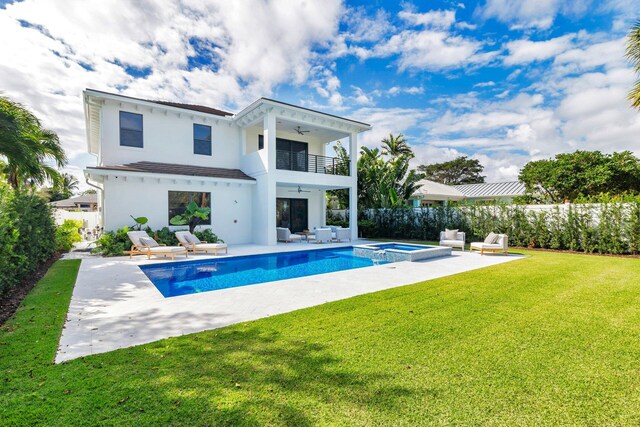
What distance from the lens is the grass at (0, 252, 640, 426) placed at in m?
3.04

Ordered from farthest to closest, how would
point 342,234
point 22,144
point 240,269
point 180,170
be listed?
point 342,234, point 180,170, point 240,269, point 22,144

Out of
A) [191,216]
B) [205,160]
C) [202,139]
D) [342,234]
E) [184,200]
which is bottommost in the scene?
[342,234]

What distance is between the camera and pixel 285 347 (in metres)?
4.56

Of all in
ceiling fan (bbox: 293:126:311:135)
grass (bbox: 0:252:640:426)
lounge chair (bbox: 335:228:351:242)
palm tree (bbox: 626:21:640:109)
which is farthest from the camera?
lounge chair (bbox: 335:228:351:242)

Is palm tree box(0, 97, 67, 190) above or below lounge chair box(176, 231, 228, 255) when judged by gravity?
above

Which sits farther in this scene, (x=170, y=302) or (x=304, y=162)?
(x=304, y=162)

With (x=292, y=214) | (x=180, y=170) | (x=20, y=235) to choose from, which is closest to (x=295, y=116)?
(x=180, y=170)

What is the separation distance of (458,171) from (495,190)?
2207 cm

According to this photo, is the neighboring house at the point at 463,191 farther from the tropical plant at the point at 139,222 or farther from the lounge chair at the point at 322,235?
the tropical plant at the point at 139,222

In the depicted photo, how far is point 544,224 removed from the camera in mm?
16594

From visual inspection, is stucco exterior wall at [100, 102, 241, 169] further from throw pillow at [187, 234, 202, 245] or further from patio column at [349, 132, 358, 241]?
patio column at [349, 132, 358, 241]

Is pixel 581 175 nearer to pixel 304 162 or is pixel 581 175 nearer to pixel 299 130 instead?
pixel 304 162

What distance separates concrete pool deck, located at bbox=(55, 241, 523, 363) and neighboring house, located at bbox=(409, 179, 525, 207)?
2658 centimetres

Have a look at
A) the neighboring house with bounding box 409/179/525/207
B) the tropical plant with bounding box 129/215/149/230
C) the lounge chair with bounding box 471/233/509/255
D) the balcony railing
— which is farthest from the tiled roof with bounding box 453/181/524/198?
the tropical plant with bounding box 129/215/149/230
